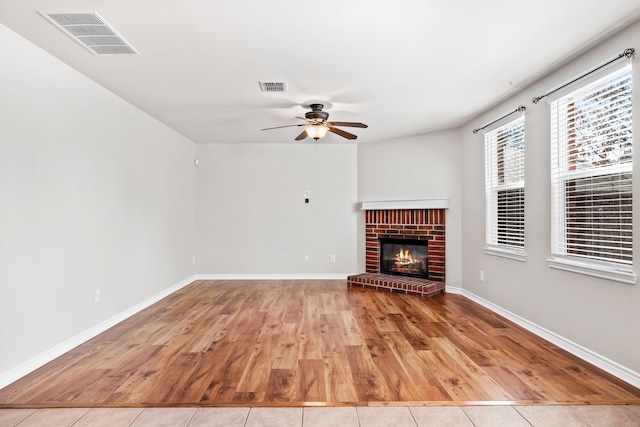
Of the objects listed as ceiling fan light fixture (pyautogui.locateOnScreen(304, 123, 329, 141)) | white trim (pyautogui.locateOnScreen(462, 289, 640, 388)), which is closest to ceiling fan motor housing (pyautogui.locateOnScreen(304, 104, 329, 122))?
ceiling fan light fixture (pyautogui.locateOnScreen(304, 123, 329, 141))

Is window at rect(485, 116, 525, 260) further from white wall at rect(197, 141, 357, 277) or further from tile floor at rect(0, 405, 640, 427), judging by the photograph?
white wall at rect(197, 141, 357, 277)

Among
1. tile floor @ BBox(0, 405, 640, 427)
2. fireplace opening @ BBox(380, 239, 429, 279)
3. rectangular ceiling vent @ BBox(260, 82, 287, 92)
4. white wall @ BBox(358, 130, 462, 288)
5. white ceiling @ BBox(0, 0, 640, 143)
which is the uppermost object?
white ceiling @ BBox(0, 0, 640, 143)

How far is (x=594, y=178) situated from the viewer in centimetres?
282

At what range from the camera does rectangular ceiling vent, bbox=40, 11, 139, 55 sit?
2.33 meters

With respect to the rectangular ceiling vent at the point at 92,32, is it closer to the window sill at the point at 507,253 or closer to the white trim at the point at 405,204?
the window sill at the point at 507,253

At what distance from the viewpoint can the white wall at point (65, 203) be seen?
2541 millimetres

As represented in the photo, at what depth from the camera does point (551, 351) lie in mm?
2975

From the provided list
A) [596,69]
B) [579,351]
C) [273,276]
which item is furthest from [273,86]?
[273,276]

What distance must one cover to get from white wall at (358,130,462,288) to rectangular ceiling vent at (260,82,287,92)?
2.85 metres

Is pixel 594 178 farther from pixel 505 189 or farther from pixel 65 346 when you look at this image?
pixel 65 346

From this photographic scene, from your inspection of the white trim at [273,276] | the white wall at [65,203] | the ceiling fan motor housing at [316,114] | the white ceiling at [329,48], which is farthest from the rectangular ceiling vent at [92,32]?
the white trim at [273,276]

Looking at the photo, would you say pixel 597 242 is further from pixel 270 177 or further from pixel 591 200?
pixel 270 177

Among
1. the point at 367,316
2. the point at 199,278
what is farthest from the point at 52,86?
the point at 199,278

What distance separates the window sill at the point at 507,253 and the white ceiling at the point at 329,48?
1.72 m
